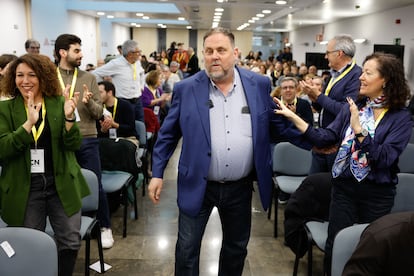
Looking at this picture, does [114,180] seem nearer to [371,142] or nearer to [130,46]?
[130,46]

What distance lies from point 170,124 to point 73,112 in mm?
552

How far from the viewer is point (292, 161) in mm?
3570

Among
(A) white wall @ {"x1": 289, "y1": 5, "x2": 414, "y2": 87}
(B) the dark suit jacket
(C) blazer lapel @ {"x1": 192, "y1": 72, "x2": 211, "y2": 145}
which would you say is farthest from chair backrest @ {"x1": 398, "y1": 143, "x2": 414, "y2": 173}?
(B) the dark suit jacket

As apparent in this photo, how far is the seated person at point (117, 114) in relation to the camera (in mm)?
3898

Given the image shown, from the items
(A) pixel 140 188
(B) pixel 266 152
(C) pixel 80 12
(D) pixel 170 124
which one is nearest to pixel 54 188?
(D) pixel 170 124

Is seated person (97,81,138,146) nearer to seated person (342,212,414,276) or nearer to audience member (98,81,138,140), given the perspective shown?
audience member (98,81,138,140)

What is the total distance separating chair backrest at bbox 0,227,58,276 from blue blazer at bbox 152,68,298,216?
2.15ft

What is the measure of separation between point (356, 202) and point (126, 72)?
335 centimetres

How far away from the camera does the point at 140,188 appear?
181 inches

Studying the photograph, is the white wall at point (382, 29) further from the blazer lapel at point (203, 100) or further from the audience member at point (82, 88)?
the blazer lapel at point (203, 100)

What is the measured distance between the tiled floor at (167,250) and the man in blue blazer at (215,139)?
896mm

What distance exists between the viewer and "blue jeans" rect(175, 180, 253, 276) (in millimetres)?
2072

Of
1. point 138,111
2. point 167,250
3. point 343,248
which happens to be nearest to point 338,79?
point 343,248

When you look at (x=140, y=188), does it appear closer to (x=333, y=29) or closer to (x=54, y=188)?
(x=54, y=188)
